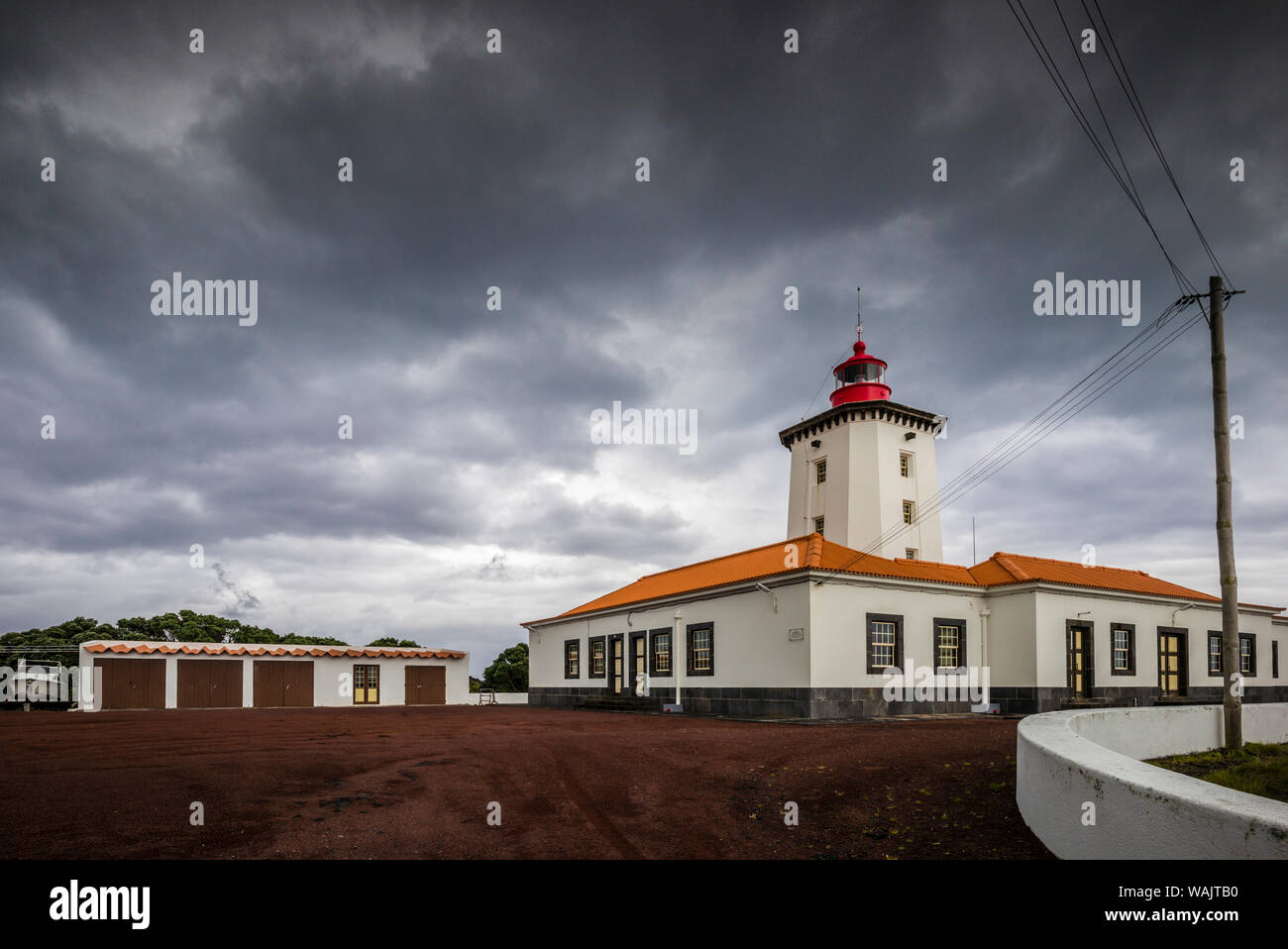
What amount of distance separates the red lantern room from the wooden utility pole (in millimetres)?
18140

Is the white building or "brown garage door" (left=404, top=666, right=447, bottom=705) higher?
the white building

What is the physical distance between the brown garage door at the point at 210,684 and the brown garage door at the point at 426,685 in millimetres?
8054

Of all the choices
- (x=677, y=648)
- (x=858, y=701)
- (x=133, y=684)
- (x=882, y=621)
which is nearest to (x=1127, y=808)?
(x=858, y=701)

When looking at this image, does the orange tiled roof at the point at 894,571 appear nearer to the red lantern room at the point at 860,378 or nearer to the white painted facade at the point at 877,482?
the white painted facade at the point at 877,482

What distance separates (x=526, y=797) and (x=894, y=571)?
17391 millimetres

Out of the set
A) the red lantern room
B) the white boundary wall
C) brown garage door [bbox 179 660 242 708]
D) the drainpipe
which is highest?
the red lantern room

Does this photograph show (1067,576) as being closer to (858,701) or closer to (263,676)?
(858,701)

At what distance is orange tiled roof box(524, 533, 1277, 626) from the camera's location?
75.1 ft

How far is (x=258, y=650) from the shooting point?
3728cm

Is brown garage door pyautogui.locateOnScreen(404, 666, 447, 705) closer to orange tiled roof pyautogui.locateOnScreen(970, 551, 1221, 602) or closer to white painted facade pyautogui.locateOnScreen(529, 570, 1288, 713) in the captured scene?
white painted facade pyautogui.locateOnScreen(529, 570, 1288, 713)

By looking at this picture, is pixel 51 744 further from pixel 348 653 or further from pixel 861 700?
pixel 348 653

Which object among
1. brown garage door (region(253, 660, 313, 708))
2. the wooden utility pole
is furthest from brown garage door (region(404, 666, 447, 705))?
the wooden utility pole
